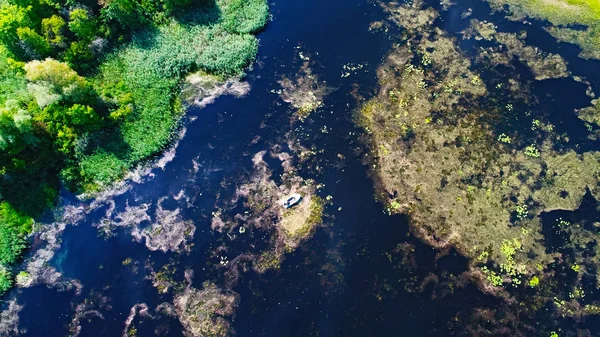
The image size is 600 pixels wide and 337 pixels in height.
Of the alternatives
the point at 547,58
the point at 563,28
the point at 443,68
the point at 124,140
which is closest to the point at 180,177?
the point at 124,140

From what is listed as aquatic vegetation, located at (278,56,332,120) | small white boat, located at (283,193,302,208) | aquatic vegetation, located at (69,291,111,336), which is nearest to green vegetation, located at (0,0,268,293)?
aquatic vegetation, located at (278,56,332,120)

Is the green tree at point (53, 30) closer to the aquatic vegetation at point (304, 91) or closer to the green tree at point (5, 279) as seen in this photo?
the aquatic vegetation at point (304, 91)

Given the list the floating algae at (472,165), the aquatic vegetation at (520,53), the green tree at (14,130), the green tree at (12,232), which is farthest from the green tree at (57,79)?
the aquatic vegetation at (520,53)

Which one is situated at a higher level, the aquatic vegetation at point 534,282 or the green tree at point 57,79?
the green tree at point 57,79

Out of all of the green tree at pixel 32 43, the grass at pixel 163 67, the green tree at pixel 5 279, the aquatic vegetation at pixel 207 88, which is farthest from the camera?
the aquatic vegetation at pixel 207 88

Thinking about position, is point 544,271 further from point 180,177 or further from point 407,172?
point 180,177

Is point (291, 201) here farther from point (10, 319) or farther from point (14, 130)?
point (14, 130)

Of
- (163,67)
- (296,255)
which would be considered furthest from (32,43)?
(296,255)
